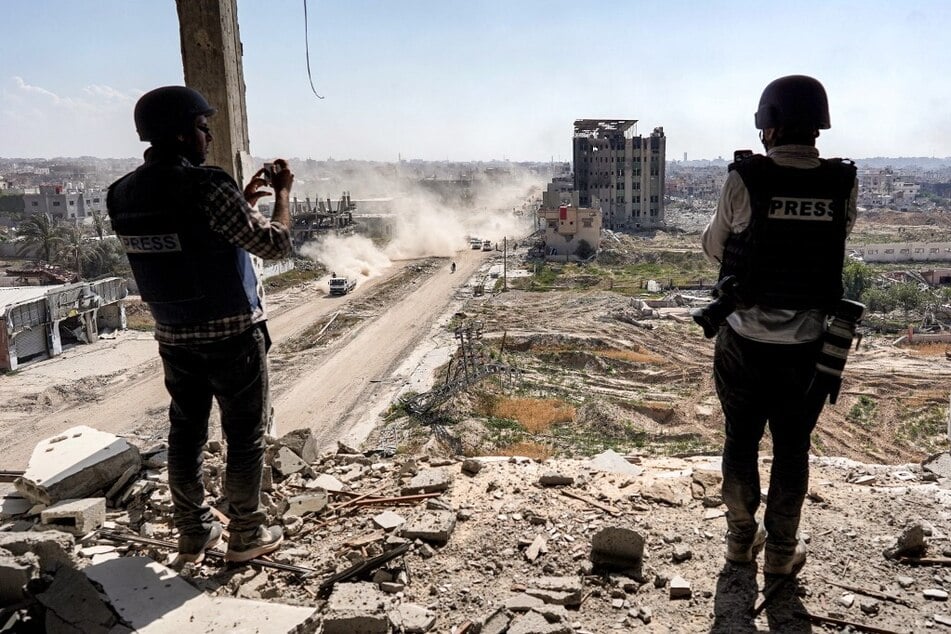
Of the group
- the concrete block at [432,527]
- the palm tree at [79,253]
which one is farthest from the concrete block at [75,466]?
the palm tree at [79,253]

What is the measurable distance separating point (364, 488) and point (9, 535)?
176cm

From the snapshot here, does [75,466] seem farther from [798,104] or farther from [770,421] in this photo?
[798,104]

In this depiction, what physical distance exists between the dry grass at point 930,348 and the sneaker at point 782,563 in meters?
26.3

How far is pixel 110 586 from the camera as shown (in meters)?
2.89

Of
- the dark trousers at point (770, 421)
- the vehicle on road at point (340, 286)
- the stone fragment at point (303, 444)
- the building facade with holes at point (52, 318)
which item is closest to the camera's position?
the dark trousers at point (770, 421)

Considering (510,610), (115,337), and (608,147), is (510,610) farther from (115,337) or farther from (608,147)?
(608,147)

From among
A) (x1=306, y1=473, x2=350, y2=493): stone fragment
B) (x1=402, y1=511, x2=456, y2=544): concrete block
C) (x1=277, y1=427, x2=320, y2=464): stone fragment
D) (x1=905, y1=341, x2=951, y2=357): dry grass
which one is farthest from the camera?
(x1=905, y1=341, x2=951, y2=357): dry grass

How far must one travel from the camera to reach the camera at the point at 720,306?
2908 mm

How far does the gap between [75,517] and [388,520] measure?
159 centimetres

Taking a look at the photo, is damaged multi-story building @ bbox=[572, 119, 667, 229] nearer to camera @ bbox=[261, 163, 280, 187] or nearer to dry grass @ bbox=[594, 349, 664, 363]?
dry grass @ bbox=[594, 349, 664, 363]

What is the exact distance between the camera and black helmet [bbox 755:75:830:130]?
2.82m

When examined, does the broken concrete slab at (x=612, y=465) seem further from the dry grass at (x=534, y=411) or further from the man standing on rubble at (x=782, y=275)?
the dry grass at (x=534, y=411)

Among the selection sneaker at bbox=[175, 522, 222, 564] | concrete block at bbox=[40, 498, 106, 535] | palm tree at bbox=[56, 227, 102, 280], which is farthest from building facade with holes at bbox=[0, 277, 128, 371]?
sneaker at bbox=[175, 522, 222, 564]

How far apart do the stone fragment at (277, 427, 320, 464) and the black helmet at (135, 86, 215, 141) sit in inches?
92.6
